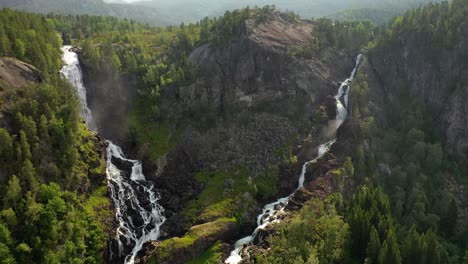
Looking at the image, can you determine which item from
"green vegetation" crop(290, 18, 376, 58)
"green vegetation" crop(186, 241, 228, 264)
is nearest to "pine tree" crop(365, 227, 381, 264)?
"green vegetation" crop(186, 241, 228, 264)

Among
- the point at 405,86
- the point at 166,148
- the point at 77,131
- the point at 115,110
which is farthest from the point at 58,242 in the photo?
the point at 405,86

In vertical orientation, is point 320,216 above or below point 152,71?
below

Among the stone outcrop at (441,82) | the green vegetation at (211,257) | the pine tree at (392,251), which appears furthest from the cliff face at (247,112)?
the pine tree at (392,251)

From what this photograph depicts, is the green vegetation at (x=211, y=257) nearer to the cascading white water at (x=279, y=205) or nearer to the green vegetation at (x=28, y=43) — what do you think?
the cascading white water at (x=279, y=205)

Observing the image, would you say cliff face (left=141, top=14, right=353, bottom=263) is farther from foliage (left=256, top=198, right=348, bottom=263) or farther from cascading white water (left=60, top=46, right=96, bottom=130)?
cascading white water (left=60, top=46, right=96, bottom=130)

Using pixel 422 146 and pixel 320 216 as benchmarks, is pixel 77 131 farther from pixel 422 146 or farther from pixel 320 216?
pixel 422 146

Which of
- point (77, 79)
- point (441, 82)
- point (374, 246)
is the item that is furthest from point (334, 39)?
point (374, 246)
